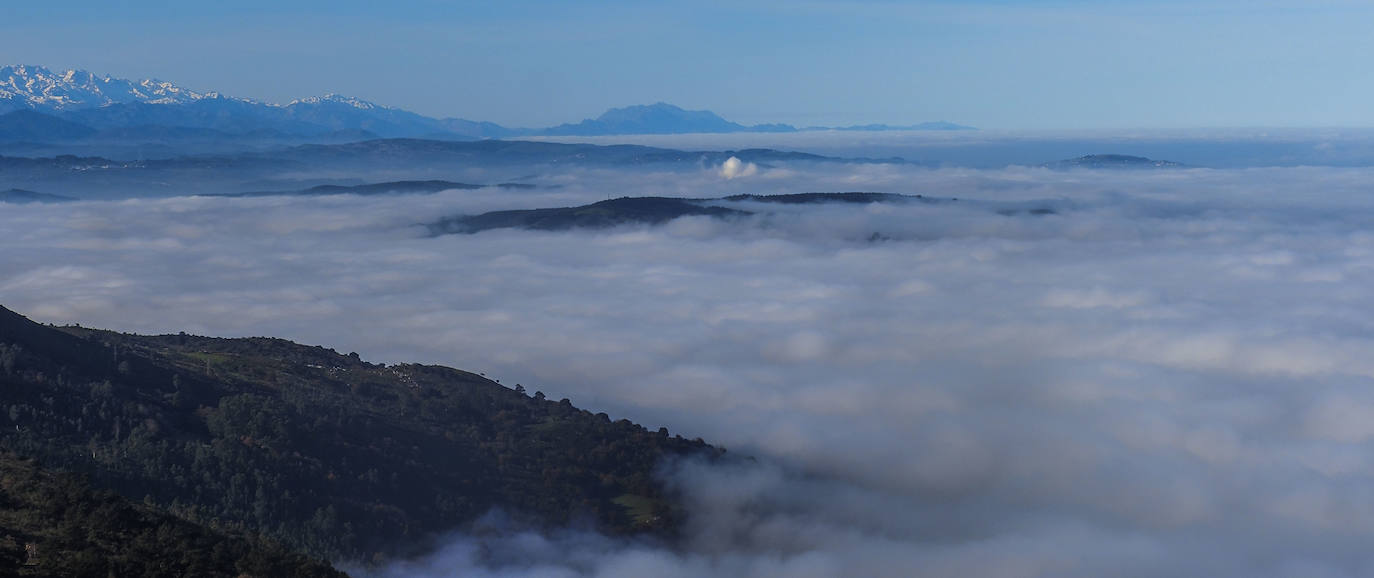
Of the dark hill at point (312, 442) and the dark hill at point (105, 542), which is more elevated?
the dark hill at point (105, 542)

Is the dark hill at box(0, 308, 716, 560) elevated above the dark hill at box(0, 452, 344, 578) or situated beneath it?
situated beneath

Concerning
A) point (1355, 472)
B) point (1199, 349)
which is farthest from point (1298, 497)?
point (1199, 349)

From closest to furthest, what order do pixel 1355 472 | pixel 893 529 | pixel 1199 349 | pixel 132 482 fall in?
pixel 132 482 → pixel 893 529 → pixel 1355 472 → pixel 1199 349

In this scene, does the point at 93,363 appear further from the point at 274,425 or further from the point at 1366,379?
the point at 1366,379

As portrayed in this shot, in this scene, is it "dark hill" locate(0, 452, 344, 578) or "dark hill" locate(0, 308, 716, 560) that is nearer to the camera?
"dark hill" locate(0, 452, 344, 578)

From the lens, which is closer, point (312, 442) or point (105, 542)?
point (105, 542)

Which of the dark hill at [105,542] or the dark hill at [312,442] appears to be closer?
the dark hill at [105,542]

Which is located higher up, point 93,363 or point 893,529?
point 93,363

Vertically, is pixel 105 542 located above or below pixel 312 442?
above
